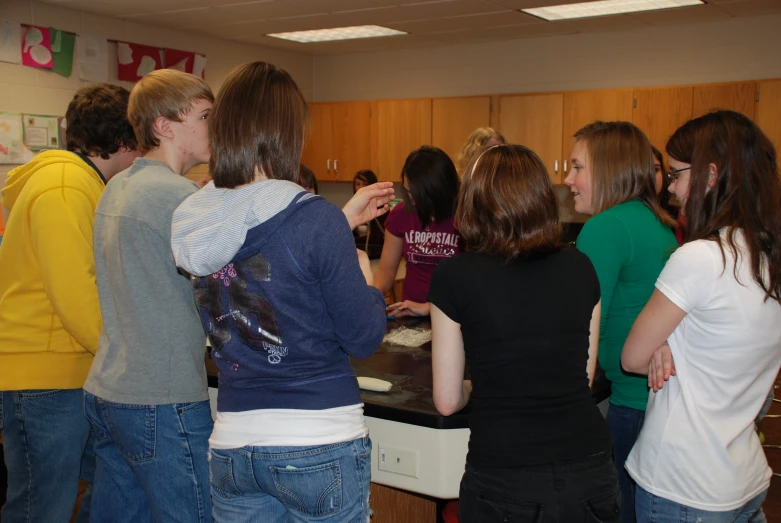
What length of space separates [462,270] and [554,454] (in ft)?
1.18

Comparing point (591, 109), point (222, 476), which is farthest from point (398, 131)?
point (222, 476)

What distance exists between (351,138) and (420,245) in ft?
13.8

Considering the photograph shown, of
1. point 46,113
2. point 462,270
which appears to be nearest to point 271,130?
point 462,270

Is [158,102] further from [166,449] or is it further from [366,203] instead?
[166,449]

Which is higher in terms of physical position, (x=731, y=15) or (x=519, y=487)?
(x=731, y=15)

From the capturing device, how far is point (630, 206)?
5.57 ft

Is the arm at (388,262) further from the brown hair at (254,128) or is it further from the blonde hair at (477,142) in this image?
the brown hair at (254,128)

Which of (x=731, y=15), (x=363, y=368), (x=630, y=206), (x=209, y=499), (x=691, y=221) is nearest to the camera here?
(x=691, y=221)

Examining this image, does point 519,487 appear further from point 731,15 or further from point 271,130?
point 731,15

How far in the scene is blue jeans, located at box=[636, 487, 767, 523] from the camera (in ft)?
4.26

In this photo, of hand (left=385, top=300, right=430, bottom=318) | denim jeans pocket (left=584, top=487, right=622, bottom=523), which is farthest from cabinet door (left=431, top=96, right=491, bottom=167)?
denim jeans pocket (left=584, top=487, right=622, bottom=523)

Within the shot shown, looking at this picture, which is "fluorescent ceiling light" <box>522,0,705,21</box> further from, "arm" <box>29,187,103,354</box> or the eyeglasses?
"arm" <box>29,187,103,354</box>

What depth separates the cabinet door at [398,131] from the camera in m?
A: 6.37

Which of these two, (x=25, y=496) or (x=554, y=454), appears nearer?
(x=554, y=454)
